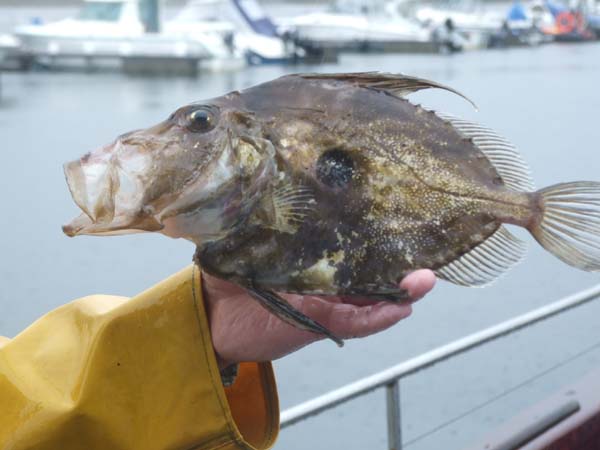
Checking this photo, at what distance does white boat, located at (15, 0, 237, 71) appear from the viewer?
30172mm

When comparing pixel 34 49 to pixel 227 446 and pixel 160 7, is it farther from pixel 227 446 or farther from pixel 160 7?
pixel 227 446

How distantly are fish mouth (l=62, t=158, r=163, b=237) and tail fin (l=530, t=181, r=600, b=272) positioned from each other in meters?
0.58

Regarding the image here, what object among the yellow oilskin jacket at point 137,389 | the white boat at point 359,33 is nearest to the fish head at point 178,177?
the yellow oilskin jacket at point 137,389

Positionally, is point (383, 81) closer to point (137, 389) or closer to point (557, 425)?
point (137, 389)

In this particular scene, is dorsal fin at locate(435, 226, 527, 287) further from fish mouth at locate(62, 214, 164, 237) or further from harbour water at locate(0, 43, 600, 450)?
harbour water at locate(0, 43, 600, 450)

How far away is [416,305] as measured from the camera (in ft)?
28.0

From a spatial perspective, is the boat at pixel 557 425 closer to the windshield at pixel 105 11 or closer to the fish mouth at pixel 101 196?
the fish mouth at pixel 101 196

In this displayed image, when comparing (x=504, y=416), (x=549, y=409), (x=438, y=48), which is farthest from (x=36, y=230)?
(x=438, y=48)

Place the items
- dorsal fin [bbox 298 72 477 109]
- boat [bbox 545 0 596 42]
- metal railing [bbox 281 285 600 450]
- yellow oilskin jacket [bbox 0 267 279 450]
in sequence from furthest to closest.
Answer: boat [bbox 545 0 596 42]
metal railing [bbox 281 285 600 450]
yellow oilskin jacket [bbox 0 267 279 450]
dorsal fin [bbox 298 72 477 109]

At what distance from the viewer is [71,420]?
1.65 metres

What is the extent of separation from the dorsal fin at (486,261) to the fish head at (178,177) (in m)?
0.33

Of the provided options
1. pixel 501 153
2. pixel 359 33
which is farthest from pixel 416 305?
pixel 359 33

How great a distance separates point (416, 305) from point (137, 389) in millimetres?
6996

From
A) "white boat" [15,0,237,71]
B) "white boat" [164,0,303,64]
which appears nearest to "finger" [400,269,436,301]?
"white boat" [15,0,237,71]
